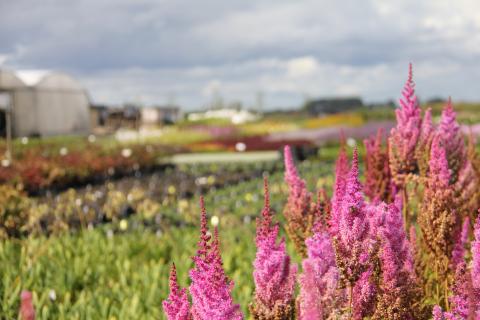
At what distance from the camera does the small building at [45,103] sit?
29109mm

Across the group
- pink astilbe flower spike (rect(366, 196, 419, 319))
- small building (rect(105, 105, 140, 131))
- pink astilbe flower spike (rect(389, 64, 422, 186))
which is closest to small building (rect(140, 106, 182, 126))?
small building (rect(105, 105, 140, 131))

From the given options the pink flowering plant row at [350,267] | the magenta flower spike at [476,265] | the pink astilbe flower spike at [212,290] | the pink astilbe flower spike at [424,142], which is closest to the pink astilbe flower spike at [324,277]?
the pink flowering plant row at [350,267]

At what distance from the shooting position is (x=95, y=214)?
8.69 metres

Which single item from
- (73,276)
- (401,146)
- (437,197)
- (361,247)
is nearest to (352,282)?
(361,247)

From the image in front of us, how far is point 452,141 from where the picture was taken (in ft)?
10.3

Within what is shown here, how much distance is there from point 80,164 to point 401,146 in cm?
1164

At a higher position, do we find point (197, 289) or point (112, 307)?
point (197, 289)

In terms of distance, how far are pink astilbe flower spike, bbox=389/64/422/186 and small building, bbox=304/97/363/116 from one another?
42.9 meters

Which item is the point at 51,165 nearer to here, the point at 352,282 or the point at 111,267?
the point at 111,267

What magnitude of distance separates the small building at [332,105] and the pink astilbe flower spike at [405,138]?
4290 cm

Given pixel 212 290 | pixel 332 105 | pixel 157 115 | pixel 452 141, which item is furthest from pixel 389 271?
pixel 157 115

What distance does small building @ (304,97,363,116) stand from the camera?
4606 cm

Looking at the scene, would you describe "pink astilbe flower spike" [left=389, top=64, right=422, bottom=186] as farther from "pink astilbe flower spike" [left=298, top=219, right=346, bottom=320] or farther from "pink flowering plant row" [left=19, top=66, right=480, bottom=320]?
"pink astilbe flower spike" [left=298, top=219, right=346, bottom=320]

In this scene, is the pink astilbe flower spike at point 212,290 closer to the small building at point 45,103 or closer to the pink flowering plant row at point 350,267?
the pink flowering plant row at point 350,267
